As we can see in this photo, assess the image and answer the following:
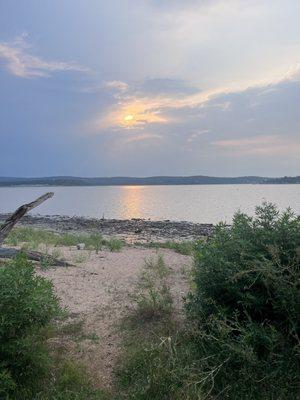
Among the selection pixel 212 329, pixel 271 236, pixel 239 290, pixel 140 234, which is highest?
pixel 271 236

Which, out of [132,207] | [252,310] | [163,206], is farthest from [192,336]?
[163,206]

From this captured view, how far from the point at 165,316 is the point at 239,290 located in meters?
1.54

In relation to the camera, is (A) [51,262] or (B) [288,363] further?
(A) [51,262]

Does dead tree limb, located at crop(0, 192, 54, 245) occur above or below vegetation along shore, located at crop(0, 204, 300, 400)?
above

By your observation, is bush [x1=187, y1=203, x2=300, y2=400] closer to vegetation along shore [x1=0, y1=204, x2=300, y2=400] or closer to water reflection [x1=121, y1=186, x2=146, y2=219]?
vegetation along shore [x1=0, y1=204, x2=300, y2=400]

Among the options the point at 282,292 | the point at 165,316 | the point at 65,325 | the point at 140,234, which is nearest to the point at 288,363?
the point at 282,292

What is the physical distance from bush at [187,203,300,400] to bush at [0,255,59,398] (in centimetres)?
168

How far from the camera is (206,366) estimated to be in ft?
15.1

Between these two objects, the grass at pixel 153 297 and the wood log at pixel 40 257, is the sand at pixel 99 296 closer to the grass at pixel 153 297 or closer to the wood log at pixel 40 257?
the grass at pixel 153 297

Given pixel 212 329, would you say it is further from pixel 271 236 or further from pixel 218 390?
pixel 271 236

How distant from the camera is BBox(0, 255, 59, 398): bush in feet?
14.5

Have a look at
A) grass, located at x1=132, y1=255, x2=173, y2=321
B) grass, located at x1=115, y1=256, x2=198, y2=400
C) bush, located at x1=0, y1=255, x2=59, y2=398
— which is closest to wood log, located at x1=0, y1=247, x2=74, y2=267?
grass, located at x1=132, y1=255, x2=173, y2=321

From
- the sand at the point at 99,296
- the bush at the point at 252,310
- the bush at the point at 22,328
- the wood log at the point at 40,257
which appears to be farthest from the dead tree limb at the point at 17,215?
the bush at the point at 252,310

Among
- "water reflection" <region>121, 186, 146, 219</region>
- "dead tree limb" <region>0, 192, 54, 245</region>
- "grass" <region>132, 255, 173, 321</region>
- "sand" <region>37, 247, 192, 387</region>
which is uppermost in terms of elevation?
"dead tree limb" <region>0, 192, 54, 245</region>
